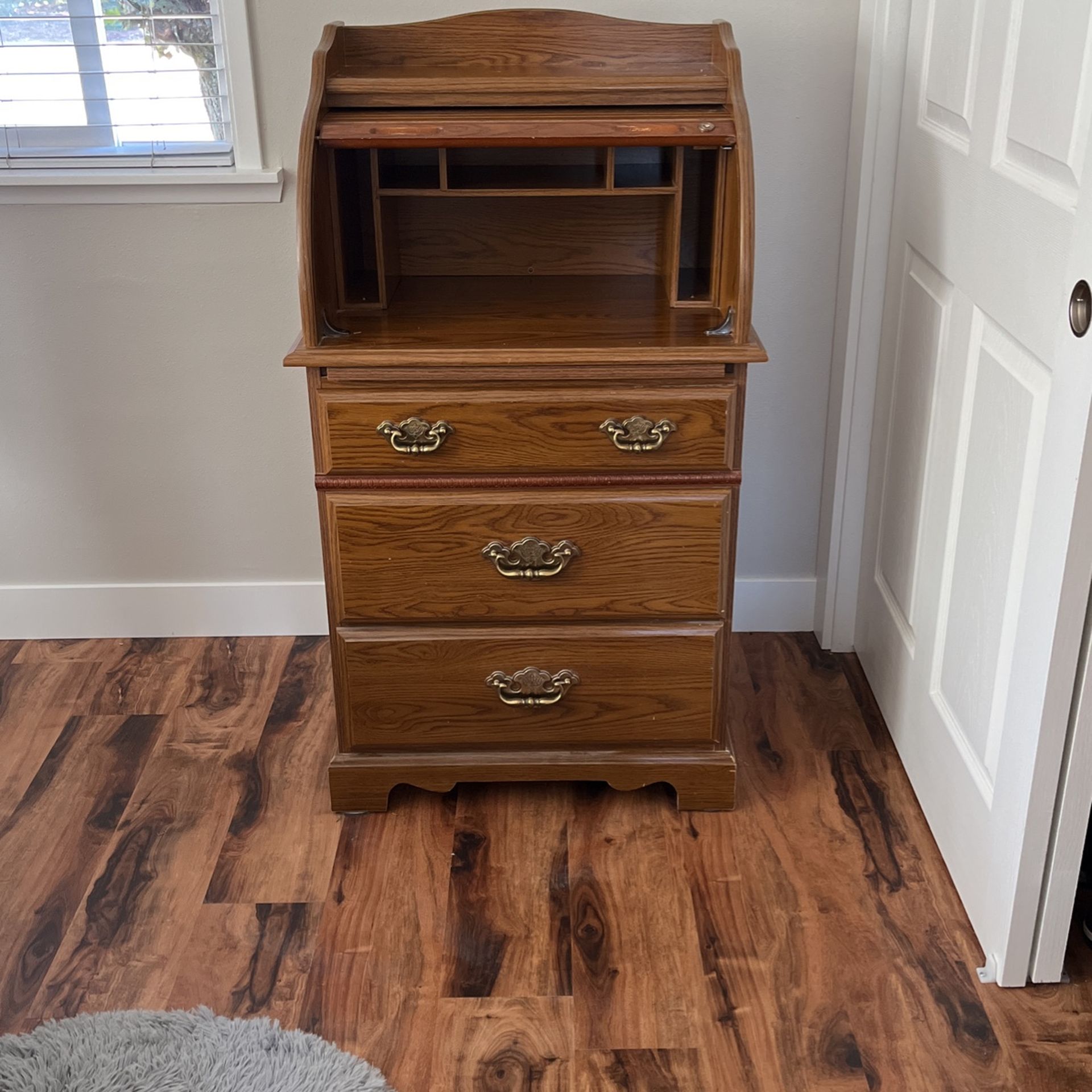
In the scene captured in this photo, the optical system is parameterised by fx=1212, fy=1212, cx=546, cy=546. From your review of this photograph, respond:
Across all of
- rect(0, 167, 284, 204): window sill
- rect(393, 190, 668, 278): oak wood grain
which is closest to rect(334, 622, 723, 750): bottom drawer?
rect(393, 190, 668, 278): oak wood grain

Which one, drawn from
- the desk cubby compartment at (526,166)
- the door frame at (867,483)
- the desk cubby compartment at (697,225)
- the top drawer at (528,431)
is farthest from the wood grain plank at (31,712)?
the door frame at (867,483)

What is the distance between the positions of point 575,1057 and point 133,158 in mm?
1595

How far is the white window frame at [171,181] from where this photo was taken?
2.03 metres

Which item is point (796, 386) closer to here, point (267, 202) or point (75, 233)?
point (267, 202)

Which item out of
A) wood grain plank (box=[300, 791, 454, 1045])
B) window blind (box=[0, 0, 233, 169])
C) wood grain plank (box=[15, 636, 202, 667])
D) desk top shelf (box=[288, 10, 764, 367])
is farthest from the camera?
wood grain plank (box=[15, 636, 202, 667])

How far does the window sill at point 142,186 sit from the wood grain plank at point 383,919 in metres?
1.05

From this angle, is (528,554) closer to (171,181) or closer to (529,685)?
(529,685)

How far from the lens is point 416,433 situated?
166 cm

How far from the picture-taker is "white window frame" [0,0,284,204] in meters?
2.03

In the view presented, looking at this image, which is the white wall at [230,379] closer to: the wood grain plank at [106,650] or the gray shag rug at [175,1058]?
the wood grain plank at [106,650]

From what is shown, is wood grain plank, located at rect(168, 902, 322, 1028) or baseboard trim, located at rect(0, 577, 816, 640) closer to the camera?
wood grain plank, located at rect(168, 902, 322, 1028)

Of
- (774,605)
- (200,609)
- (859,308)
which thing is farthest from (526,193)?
(200,609)

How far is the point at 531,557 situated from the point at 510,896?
48cm

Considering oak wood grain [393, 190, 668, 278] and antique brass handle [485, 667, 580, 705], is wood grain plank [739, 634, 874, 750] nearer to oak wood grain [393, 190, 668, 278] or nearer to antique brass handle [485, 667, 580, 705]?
antique brass handle [485, 667, 580, 705]
